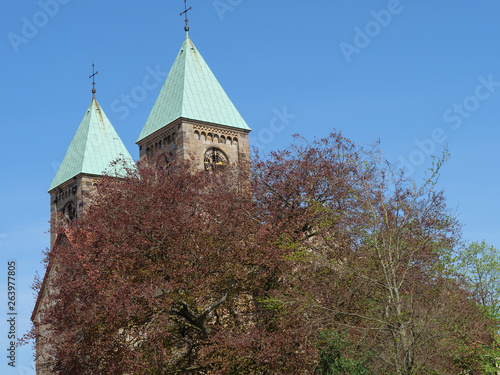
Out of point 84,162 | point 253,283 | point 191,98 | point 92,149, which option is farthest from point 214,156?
point 253,283

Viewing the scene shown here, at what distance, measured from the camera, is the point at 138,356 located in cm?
2052

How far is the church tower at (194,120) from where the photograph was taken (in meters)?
37.5

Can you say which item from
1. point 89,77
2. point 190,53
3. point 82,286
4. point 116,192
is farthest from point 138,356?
point 89,77

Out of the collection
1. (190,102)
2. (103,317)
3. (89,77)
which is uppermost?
(89,77)

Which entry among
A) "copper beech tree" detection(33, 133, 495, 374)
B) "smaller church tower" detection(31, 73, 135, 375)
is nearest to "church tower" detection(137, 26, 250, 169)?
"smaller church tower" detection(31, 73, 135, 375)

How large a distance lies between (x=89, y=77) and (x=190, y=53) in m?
10.5

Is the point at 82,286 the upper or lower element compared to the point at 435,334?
upper

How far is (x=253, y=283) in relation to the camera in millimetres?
23688

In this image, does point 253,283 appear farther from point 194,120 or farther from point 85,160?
point 85,160

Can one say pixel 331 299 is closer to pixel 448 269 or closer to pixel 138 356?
pixel 448 269

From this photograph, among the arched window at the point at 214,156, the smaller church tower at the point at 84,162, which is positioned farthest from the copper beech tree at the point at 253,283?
the smaller church tower at the point at 84,162

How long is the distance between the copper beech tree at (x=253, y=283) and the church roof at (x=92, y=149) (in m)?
18.5

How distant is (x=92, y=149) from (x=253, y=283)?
23.7m

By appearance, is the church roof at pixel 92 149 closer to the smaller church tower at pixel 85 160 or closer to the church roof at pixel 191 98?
the smaller church tower at pixel 85 160
